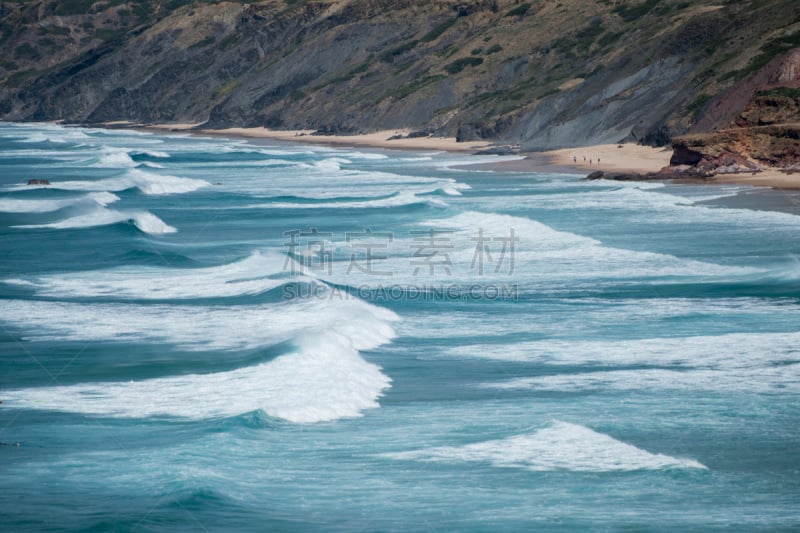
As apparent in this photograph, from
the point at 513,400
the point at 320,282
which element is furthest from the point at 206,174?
the point at 513,400

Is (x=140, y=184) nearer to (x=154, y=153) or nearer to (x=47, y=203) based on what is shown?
(x=47, y=203)

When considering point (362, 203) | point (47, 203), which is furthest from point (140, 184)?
point (362, 203)

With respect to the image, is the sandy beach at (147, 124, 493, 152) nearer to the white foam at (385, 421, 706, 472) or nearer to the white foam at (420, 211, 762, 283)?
the white foam at (420, 211, 762, 283)

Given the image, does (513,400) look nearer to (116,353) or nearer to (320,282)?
(116,353)

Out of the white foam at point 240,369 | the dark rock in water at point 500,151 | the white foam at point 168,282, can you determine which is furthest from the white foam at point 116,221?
the dark rock in water at point 500,151

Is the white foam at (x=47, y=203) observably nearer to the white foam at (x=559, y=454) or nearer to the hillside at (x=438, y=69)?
the hillside at (x=438, y=69)

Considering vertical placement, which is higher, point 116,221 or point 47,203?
point 47,203
